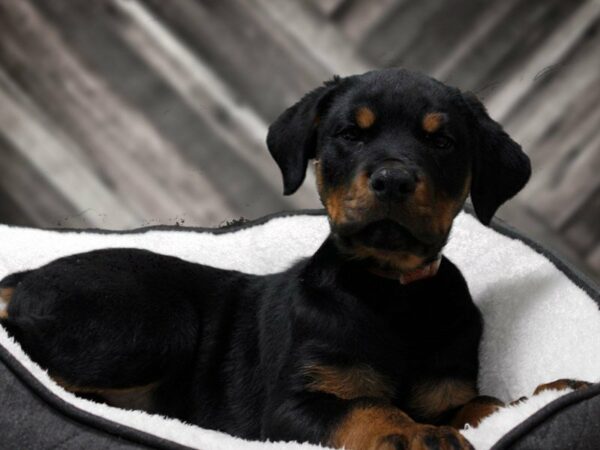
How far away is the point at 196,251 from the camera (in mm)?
3406

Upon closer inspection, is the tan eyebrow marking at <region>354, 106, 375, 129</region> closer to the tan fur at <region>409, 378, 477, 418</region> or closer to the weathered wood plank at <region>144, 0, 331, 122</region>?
the tan fur at <region>409, 378, 477, 418</region>


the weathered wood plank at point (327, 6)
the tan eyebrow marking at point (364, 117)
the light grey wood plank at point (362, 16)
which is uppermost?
the tan eyebrow marking at point (364, 117)

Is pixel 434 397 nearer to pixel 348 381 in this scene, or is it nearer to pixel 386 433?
pixel 348 381

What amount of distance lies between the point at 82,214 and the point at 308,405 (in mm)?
2250

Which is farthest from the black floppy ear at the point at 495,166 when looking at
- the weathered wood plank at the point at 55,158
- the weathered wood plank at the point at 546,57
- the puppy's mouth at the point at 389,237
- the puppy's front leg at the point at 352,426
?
the weathered wood plank at the point at 55,158

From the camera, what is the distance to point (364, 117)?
7.27 feet

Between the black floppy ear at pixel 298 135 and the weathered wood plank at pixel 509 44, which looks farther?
the weathered wood plank at pixel 509 44

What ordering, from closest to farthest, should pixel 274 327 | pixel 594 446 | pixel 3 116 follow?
pixel 594 446 → pixel 274 327 → pixel 3 116

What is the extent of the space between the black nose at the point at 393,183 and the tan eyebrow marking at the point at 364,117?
258 mm

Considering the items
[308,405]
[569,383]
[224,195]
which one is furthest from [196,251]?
[569,383]

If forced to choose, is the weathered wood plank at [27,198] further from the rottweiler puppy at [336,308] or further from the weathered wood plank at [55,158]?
the rottweiler puppy at [336,308]

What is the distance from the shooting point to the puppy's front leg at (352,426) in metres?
1.79

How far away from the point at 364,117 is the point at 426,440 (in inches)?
34.4

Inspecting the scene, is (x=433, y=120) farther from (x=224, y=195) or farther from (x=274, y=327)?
(x=224, y=195)
